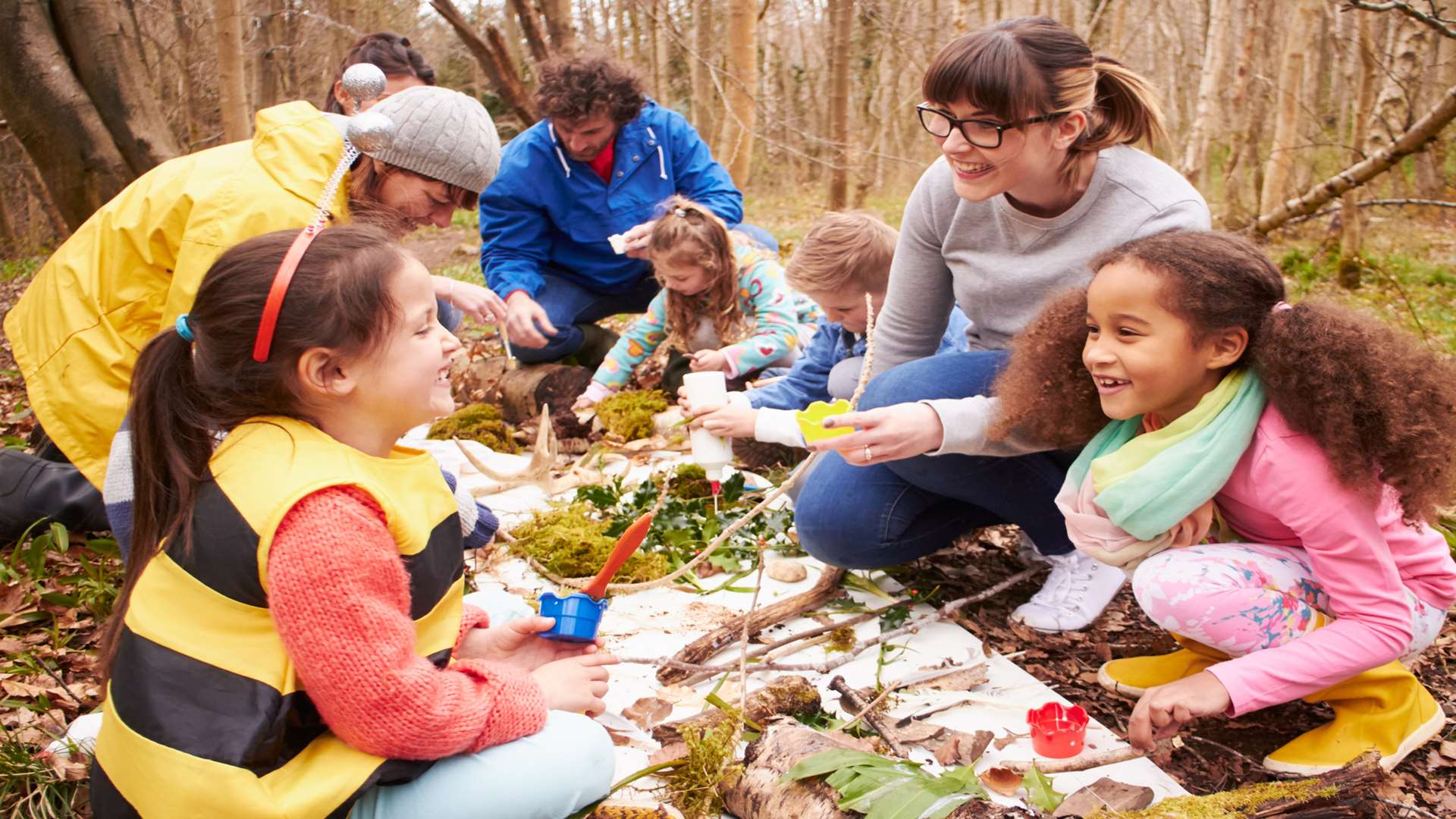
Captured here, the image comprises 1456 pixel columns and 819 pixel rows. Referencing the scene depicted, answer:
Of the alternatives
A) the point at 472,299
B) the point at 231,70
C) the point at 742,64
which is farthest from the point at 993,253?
the point at 742,64

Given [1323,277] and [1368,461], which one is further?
[1323,277]

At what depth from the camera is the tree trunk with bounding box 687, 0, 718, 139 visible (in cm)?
923

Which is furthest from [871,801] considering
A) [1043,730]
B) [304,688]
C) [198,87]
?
[198,87]

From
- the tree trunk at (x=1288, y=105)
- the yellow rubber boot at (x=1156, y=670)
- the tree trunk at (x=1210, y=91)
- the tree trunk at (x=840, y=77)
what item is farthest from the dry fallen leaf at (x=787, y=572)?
the tree trunk at (x=1210, y=91)

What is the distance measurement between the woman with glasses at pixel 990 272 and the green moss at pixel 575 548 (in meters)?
0.47

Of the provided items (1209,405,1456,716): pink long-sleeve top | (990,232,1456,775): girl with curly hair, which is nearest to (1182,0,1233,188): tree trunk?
(990,232,1456,775): girl with curly hair

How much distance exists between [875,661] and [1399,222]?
9.69 m

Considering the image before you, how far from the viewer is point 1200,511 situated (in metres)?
1.88

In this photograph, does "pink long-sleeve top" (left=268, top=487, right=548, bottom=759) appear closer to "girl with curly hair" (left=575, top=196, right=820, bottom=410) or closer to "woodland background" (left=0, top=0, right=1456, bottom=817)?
"woodland background" (left=0, top=0, right=1456, bottom=817)

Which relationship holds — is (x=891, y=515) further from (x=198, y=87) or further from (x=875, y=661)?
(x=198, y=87)

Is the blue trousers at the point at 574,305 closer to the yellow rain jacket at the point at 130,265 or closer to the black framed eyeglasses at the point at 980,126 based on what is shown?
the yellow rain jacket at the point at 130,265

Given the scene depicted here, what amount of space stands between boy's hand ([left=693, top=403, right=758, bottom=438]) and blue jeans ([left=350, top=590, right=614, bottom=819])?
1080 mm

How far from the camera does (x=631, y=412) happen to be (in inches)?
161

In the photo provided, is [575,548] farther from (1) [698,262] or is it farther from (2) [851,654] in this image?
(1) [698,262]
